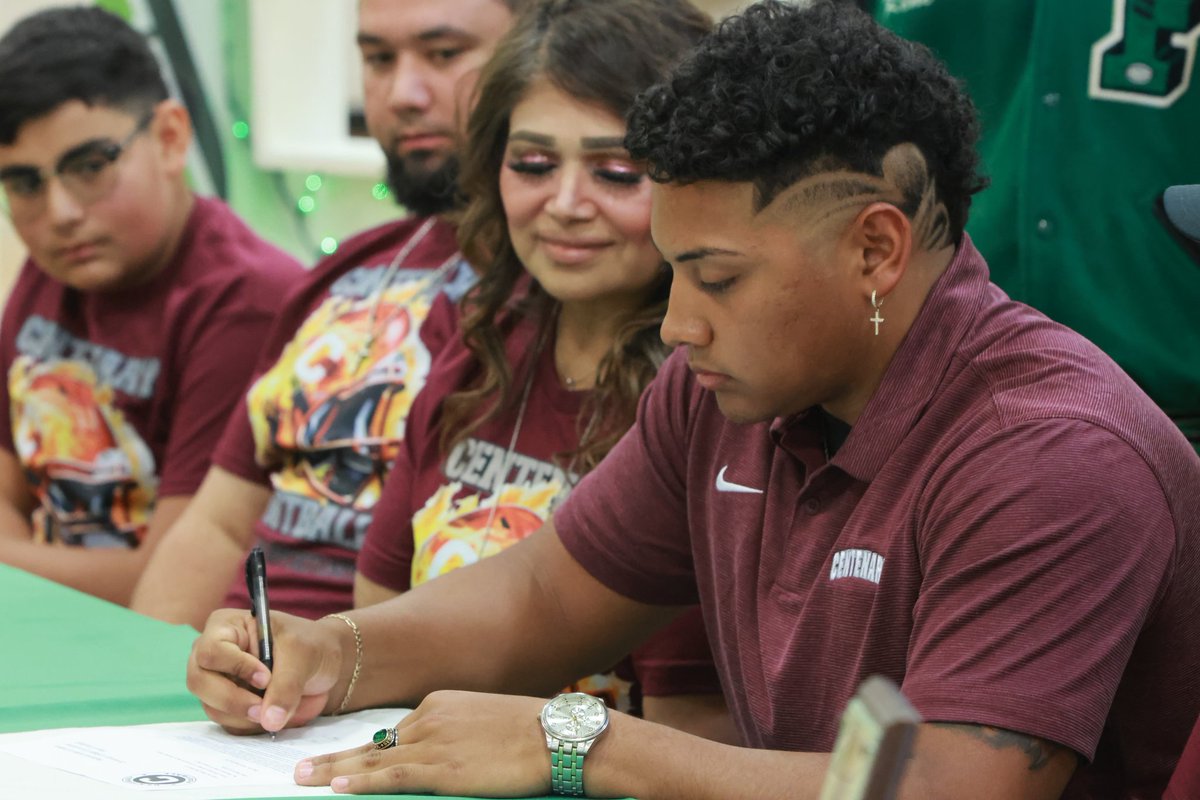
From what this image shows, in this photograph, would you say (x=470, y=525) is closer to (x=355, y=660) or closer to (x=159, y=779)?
(x=355, y=660)

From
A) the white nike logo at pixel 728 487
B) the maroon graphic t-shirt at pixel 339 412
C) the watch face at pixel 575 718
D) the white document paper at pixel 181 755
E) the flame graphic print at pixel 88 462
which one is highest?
the white nike logo at pixel 728 487

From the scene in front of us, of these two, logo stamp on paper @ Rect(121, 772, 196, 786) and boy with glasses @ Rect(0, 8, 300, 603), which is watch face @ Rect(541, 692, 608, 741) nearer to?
logo stamp on paper @ Rect(121, 772, 196, 786)

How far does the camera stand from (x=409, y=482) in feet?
6.95

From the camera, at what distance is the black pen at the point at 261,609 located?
4.90 feet

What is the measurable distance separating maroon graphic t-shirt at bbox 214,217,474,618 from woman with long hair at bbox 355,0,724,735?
0.65 ft

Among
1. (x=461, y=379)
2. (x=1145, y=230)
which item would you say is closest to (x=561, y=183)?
(x=461, y=379)

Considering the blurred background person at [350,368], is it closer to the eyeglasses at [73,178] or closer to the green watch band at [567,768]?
the eyeglasses at [73,178]

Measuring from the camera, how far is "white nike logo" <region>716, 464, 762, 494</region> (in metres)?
1.53

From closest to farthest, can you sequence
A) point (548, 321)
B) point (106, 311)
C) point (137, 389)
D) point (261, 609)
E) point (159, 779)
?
1. point (159, 779)
2. point (261, 609)
3. point (548, 321)
4. point (137, 389)
5. point (106, 311)

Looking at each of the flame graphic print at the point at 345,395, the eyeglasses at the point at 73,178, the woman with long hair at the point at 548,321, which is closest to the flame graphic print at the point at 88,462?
the eyeglasses at the point at 73,178

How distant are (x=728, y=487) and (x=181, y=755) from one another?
59 centimetres

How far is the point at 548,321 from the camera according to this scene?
2127mm

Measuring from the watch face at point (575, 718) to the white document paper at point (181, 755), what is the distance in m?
0.19

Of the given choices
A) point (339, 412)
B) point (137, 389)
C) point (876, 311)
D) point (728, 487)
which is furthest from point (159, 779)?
point (137, 389)
